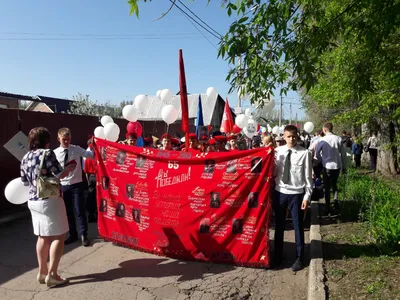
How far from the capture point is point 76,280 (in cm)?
418

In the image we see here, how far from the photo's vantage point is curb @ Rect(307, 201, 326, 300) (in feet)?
11.8

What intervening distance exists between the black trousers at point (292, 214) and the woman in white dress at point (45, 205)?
2.68m

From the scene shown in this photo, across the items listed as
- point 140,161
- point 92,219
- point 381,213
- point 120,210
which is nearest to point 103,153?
point 140,161

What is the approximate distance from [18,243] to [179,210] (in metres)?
3.06

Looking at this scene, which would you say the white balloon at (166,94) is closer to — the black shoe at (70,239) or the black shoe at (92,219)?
the black shoe at (92,219)

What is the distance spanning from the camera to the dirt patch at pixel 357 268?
11.8 feet

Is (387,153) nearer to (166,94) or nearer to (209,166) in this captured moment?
(166,94)

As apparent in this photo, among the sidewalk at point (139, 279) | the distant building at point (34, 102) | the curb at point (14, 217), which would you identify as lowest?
the sidewalk at point (139, 279)

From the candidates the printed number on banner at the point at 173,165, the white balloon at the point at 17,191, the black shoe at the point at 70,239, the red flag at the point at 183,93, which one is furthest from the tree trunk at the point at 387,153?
the white balloon at the point at 17,191

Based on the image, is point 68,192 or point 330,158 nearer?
point 68,192

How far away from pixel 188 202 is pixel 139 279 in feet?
3.88

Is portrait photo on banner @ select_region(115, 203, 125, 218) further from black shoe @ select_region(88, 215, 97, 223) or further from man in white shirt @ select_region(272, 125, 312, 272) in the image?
man in white shirt @ select_region(272, 125, 312, 272)

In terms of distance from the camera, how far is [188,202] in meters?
4.67

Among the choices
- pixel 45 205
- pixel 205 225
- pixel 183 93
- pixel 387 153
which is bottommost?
pixel 205 225
